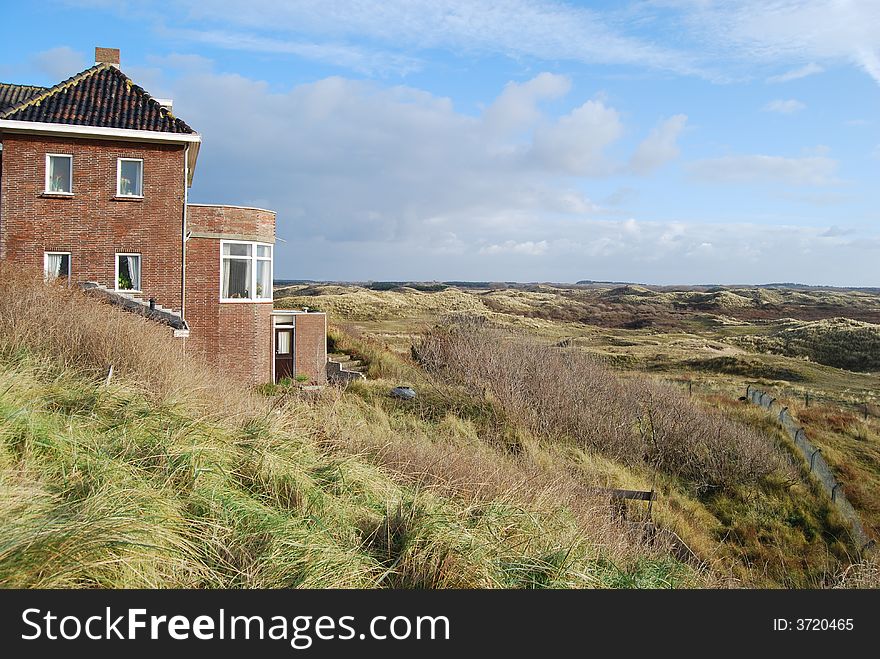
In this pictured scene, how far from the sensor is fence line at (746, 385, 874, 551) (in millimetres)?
13664

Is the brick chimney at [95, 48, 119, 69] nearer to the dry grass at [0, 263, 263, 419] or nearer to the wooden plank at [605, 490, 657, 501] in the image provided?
the dry grass at [0, 263, 263, 419]

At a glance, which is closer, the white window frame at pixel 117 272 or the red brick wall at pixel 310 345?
the white window frame at pixel 117 272

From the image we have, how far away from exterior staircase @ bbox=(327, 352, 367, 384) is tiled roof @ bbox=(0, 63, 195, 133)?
953 cm

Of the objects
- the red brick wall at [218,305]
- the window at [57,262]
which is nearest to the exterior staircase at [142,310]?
the window at [57,262]

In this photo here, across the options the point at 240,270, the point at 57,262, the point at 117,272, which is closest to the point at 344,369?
the point at 240,270

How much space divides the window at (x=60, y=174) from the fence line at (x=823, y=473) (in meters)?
20.4

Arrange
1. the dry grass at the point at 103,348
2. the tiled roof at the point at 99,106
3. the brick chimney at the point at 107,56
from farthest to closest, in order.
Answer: the brick chimney at the point at 107,56 → the tiled roof at the point at 99,106 → the dry grass at the point at 103,348

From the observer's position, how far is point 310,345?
75.3 feet

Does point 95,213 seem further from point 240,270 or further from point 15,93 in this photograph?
point 15,93

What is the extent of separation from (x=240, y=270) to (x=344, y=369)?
6595 mm

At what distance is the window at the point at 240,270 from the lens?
18.7 meters

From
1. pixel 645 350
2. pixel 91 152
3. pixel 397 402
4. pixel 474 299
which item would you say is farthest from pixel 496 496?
pixel 474 299

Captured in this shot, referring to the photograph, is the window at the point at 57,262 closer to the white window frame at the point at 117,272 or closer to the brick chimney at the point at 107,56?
the white window frame at the point at 117,272

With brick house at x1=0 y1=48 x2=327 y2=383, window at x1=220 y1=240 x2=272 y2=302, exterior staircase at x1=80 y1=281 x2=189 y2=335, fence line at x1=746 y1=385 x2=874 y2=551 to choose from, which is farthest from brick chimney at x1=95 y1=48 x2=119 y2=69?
fence line at x1=746 y1=385 x2=874 y2=551
